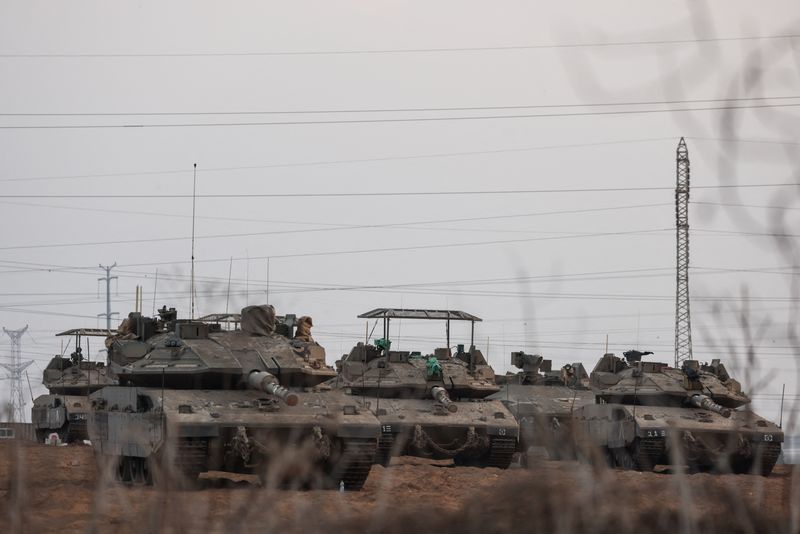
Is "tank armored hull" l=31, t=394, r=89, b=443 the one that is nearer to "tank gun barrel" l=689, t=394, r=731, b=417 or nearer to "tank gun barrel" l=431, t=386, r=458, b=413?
"tank gun barrel" l=431, t=386, r=458, b=413

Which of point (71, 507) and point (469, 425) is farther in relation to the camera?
point (469, 425)

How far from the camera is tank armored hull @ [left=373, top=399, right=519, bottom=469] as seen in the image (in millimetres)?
26328

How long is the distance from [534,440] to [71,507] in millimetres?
9882

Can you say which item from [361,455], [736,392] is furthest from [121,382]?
[736,392]

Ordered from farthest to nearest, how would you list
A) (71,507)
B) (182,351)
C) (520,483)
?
(182,351) → (71,507) → (520,483)

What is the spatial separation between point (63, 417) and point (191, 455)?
18.9 metres

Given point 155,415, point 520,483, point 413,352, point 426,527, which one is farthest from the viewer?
point 413,352

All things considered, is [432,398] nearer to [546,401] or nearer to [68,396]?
[546,401]

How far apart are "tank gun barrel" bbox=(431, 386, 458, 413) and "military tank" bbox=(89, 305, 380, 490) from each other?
4.47 m

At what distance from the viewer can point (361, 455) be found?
63.6 ft

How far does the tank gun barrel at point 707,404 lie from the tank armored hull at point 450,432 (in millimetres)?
4019

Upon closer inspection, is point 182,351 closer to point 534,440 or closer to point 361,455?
point 361,455

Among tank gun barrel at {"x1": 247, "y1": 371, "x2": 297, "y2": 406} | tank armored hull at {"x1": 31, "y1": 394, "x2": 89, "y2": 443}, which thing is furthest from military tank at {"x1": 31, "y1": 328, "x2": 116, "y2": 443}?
tank gun barrel at {"x1": 247, "y1": 371, "x2": 297, "y2": 406}

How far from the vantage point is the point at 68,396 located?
37344 millimetres
